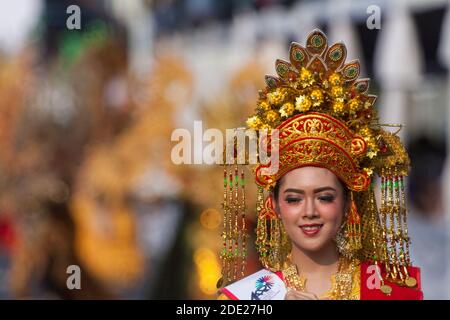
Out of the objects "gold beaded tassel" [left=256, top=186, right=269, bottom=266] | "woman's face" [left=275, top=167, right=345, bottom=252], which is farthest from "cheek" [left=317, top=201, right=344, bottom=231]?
"gold beaded tassel" [left=256, top=186, right=269, bottom=266]

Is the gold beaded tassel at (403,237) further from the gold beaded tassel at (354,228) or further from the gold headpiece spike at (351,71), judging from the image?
the gold headpiece spike at (351,71)

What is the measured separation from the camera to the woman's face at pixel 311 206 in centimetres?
545

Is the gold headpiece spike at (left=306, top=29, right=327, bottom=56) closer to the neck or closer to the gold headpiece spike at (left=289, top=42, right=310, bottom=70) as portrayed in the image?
the gold headpiece spike at (left=289, top=42, right=310, bottom=70)

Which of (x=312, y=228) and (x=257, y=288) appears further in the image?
(x=257, y=288)

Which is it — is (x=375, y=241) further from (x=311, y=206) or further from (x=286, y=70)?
(x=286, y=70)

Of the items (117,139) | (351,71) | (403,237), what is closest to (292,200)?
(403,237)

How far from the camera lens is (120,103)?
12578 millimetres

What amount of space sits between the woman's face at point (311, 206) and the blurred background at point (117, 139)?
6338 mm

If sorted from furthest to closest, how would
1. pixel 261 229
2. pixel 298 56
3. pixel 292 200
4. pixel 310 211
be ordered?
1. pixel 261 229
2. pixel 298 56
3. pixel 292 200
4. pixel 310 211

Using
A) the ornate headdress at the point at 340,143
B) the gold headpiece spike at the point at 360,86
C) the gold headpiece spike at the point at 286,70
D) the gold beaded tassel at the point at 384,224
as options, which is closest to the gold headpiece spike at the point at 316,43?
the ornate headdress at the point at 340,143

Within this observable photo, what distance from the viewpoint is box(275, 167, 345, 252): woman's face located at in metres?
5.45

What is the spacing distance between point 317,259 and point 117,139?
23.7ft

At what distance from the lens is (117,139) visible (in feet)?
41.2

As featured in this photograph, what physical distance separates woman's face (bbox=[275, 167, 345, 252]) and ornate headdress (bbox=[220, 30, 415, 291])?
2.2 inches
